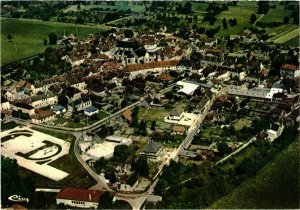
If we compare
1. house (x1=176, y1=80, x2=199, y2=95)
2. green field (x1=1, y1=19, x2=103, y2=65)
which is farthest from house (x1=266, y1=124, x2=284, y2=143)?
green field (x1=1, y1=19, x2=103, y2=65)

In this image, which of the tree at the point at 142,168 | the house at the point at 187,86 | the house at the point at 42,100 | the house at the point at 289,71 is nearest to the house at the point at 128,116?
the house at the point at 187,86

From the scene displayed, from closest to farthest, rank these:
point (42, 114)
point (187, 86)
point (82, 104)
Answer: point (42, 114) < point (82, 104) < point (187, 86)

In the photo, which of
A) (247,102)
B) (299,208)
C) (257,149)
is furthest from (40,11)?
(299,208)

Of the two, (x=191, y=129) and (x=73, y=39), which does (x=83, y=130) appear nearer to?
(x=191, y=129)

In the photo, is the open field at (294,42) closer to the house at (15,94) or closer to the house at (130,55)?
the house at (130,55)

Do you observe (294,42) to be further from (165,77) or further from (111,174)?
(111,174)

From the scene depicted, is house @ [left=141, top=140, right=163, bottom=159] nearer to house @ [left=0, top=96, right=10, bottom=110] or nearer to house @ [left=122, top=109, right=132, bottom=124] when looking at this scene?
house @ [left=122, top=109, right=132, bottom=124]

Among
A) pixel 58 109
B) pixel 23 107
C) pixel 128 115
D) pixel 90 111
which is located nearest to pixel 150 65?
pixel 90 111
